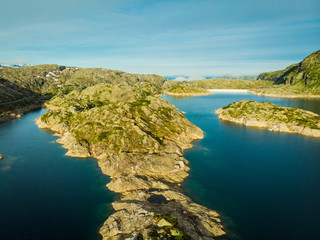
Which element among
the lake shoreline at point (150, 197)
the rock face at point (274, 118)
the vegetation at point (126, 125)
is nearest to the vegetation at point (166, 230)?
the lake shoreline at point (150, 197)

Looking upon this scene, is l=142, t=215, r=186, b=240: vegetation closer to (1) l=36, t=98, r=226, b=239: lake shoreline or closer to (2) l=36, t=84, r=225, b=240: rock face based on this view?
(2) l=36, t=84, r=225, b=240: rock face

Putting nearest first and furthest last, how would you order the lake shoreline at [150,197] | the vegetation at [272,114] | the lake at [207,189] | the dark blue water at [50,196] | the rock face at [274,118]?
the lake shoreline at [150,197]
the dark blue water at [50,196]
the lake at [207,189]
the rock face at [274,118]
the vegetation at [272,114]

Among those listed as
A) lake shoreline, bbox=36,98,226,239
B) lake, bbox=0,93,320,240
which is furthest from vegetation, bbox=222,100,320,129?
lake shoreline, bbox=36,98,226,239

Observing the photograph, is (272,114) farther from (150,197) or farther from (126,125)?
(150,197)

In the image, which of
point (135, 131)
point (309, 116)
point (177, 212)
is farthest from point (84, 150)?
point (309, 116)

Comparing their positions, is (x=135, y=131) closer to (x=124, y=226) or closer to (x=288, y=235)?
(x=124, y=226)

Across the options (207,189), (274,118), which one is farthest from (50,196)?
(274,118)

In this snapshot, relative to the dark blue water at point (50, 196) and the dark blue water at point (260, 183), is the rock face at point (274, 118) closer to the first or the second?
the dark blue water at point (260, 183)
